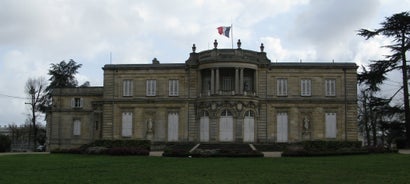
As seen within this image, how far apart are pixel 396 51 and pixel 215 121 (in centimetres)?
1844

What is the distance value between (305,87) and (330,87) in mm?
2524

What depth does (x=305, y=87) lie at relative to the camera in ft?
185

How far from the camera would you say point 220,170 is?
2617 cm

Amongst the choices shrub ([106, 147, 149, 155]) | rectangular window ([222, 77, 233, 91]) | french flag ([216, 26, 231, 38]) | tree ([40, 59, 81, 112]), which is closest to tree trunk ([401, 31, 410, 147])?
rectangular window ([222, 77, 233, 91])

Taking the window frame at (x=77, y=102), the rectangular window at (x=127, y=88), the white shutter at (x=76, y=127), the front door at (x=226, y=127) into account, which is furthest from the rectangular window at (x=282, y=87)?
the white shutter at (x=76, y=127)

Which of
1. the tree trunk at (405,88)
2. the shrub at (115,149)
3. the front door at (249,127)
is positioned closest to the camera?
the shrub at (115,149)

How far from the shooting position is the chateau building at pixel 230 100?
5459 centimetres

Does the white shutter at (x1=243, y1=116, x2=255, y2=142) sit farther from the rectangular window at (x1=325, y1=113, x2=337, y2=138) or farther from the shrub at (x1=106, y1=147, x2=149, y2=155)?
the shrub at (x1=106, y1=147, x2=149, y2=155)

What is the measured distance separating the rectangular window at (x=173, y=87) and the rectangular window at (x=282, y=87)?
10.2 meters

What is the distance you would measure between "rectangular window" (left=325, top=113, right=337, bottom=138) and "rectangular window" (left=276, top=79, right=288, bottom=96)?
4.76 m

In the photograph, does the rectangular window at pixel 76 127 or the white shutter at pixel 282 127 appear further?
the rectangular window at pixel 76 127

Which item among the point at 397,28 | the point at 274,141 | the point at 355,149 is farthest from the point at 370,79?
the point at 355,149

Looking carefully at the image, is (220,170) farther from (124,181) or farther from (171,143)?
(171,143)

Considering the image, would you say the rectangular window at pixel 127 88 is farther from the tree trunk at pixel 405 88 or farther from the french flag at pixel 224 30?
the tree trunk at pixel 405 88
